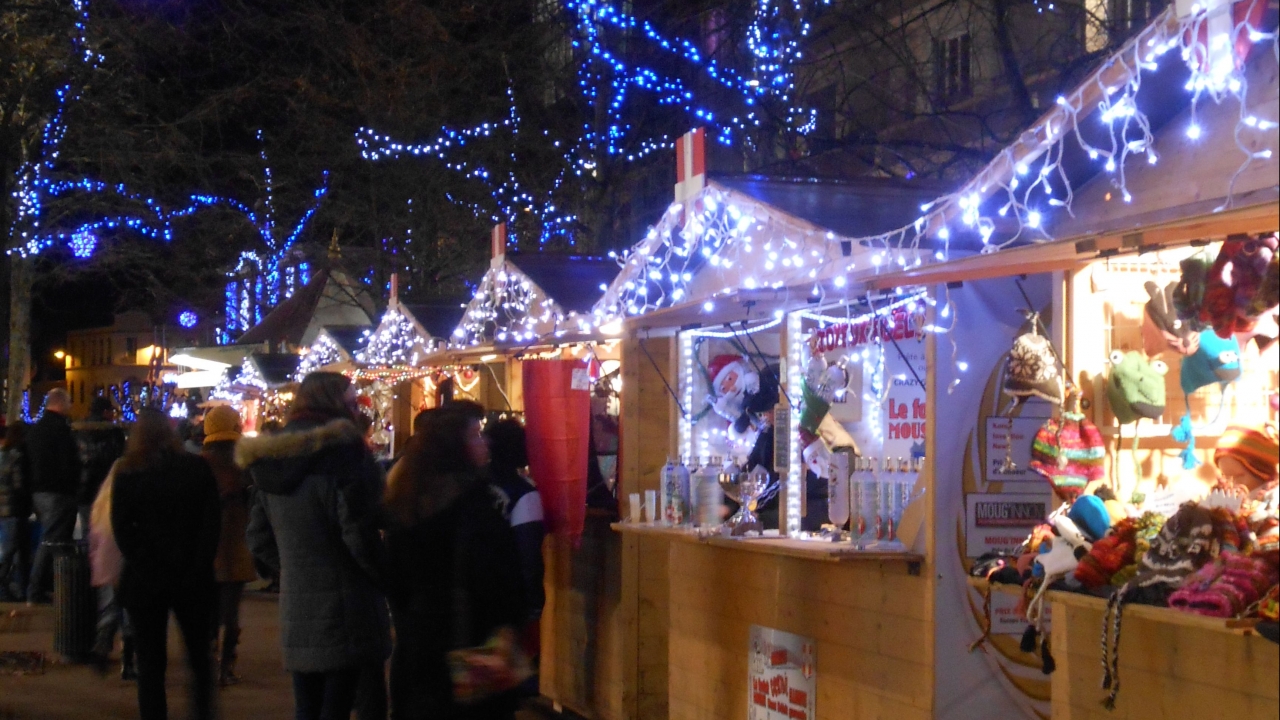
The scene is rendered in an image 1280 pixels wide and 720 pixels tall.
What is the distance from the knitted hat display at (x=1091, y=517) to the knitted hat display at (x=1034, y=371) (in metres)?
0.44

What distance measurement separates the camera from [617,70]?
16.2 meters

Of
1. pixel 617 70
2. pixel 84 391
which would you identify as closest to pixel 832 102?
pixel 617 70

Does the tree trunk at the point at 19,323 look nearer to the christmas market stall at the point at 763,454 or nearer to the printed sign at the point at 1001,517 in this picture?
the christmas market stall at the point at 763,454

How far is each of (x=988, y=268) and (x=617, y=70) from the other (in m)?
12.6

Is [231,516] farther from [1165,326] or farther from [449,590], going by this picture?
[1165,326]

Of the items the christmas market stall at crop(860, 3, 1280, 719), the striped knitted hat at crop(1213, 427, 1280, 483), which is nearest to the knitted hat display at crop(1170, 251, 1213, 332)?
the christmas market stall at crop(860, 3, 1280, 719)

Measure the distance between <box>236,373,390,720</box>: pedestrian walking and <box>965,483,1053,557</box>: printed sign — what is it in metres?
2.35

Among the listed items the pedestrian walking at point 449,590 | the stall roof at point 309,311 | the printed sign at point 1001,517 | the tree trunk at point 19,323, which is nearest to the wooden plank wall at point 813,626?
the printed sign at point 1001,517

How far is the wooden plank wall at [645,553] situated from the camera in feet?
24.6

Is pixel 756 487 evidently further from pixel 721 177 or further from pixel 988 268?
pixel 988 268

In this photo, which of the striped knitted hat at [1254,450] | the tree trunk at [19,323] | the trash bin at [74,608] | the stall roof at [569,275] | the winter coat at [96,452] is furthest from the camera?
the tree trunk at [19,323]

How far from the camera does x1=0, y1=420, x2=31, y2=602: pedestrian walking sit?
1144 centimetres

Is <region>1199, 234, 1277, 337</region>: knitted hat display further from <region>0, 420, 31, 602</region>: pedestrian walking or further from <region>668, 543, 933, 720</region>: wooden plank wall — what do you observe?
<region>0, 420, 31, 602</region>: pedestrian walking

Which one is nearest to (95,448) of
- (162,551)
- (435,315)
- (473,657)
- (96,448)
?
(96,448)
